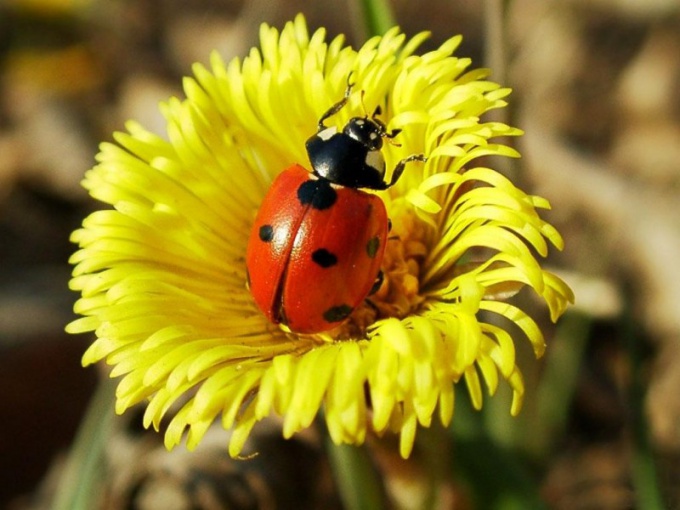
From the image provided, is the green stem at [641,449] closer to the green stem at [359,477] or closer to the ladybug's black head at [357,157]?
the green stem at [359,477]

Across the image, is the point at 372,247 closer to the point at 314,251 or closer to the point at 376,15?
the point at 314,251

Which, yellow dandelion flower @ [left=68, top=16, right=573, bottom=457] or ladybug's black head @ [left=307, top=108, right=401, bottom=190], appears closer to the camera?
yellow dandelion flower @ [left=68, top=16, right=573, bottom=457]

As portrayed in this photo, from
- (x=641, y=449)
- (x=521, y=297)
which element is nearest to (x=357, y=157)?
(x=521, y=297)

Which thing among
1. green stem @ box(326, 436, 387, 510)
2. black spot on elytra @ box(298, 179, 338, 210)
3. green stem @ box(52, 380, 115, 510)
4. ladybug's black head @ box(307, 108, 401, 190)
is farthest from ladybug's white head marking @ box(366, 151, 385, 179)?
green stem @ box(52, 380, 115, 510)

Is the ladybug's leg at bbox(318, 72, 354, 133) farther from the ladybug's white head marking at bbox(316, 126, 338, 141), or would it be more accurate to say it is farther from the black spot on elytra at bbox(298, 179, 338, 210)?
the black spot on elytra at bbox(298, 179, 338, 210)

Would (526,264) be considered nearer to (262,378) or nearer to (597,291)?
(262,378)

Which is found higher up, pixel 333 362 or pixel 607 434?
pixel 333 362

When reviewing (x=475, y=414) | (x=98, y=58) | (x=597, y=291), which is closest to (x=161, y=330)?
(x=475, y=414)
